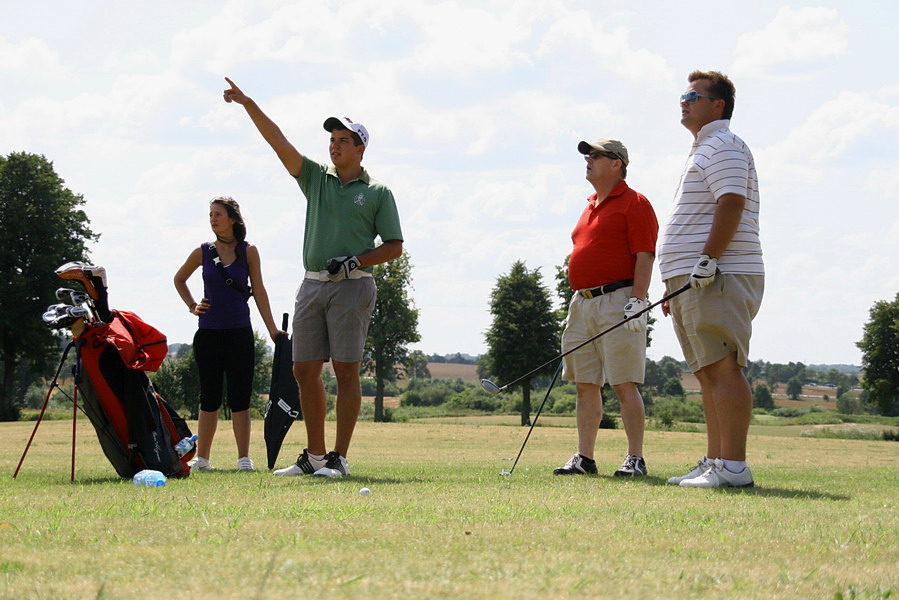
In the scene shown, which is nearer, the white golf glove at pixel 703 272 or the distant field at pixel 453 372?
the white golf glove at pixel 703 272

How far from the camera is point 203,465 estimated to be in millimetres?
8719

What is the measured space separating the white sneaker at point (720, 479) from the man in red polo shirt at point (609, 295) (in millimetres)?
1099

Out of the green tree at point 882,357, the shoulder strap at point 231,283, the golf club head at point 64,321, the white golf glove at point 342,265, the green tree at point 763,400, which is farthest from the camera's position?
the green tree at point 763,400

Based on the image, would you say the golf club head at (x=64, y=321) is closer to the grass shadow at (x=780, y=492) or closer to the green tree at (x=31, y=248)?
the grass shadow at (x=780, y=492)

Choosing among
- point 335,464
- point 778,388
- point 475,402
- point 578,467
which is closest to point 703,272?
point 578,467

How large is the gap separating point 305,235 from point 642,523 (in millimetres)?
4145

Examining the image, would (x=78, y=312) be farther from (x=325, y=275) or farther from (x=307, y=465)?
(x=307, y=465)

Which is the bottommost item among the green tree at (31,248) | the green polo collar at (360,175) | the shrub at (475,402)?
the shrub at (475,402)

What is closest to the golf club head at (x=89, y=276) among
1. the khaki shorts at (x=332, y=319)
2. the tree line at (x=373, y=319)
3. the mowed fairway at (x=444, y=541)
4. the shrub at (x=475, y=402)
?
the khaki shorts at (x=332, y=319)

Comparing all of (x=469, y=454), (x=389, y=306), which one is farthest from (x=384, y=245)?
(x=389, y=306)

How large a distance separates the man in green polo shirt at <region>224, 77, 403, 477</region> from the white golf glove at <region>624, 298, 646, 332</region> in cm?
171

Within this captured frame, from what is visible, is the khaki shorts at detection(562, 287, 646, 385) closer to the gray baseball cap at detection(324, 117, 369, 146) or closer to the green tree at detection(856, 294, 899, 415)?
the gray baseball cap at detection(324, 117, 369, 146)

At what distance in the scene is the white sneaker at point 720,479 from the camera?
6.48m

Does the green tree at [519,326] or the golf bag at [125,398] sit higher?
the green tree at [519,326]
